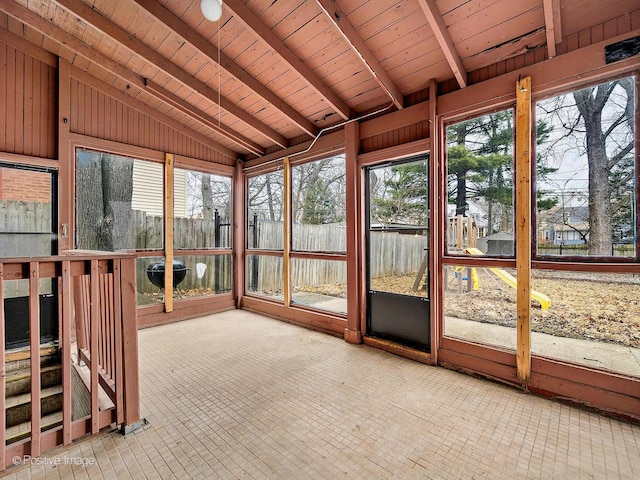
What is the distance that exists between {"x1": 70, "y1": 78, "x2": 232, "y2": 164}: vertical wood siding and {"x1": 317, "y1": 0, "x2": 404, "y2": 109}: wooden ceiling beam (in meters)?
3.06

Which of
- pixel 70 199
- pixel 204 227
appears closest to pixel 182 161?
pixel 204 227

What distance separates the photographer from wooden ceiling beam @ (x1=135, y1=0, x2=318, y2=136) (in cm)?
246

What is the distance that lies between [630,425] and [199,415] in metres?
2.90

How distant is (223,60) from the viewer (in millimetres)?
2926

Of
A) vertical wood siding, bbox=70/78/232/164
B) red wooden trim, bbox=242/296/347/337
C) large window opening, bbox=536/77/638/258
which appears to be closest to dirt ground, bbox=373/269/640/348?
large window opening, bbox=536/77/638/258

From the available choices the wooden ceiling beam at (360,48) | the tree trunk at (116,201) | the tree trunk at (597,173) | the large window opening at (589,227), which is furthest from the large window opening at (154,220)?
the tree trunk at (597,173)

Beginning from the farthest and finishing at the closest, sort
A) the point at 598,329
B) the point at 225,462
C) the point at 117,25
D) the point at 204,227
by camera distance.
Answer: the point at 204,227, the point at 117,25, the point at 598,329, the point at 225,462

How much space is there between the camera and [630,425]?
6.39ft

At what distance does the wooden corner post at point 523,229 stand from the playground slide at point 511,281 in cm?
13

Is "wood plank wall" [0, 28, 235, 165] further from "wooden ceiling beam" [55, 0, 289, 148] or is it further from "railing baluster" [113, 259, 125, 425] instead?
"railing baluster" [113, 259, 125, 425]

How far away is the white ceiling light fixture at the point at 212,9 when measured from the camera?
2.32 m

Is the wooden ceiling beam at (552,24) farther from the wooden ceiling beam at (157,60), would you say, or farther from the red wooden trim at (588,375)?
the wooden ceiling beam at (157,60)

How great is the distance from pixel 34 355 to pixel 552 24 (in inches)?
153

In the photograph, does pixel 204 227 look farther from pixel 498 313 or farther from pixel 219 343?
pixel 498 313
